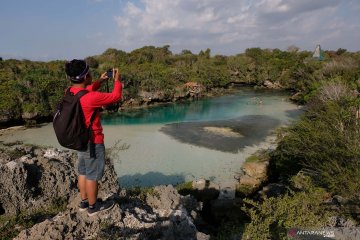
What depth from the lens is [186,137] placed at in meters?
21.2

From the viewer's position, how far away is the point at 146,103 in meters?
35.9

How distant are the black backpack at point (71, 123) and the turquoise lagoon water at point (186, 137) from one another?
10.4 metres

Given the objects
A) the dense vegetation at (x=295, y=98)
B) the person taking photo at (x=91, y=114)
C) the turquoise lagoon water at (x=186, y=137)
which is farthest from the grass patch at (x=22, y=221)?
the turquoise lagoon water at (x=186, y=137)

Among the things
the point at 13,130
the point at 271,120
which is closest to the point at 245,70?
the point at 271,120

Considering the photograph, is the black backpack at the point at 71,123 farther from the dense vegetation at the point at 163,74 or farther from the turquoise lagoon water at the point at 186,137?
the dense vegetation at the point at 163,74

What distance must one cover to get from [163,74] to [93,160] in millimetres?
38186

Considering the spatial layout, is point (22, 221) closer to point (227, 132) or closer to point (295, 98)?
point (227, 132)

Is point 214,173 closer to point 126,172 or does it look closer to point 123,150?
point 126,172

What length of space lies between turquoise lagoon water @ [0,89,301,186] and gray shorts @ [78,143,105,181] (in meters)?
9.97

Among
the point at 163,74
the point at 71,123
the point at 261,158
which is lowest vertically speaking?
the point at 261,158

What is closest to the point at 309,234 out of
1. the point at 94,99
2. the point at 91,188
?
the point at 91,188

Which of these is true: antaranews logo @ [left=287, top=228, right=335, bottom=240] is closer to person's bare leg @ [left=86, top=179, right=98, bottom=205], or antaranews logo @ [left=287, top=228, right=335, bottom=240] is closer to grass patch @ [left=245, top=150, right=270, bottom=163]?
person's bare leg @ [left=86, top=179, right=98, bottom=205]

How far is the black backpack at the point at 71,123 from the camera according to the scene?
3.68 metres

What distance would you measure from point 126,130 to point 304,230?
1953cm
